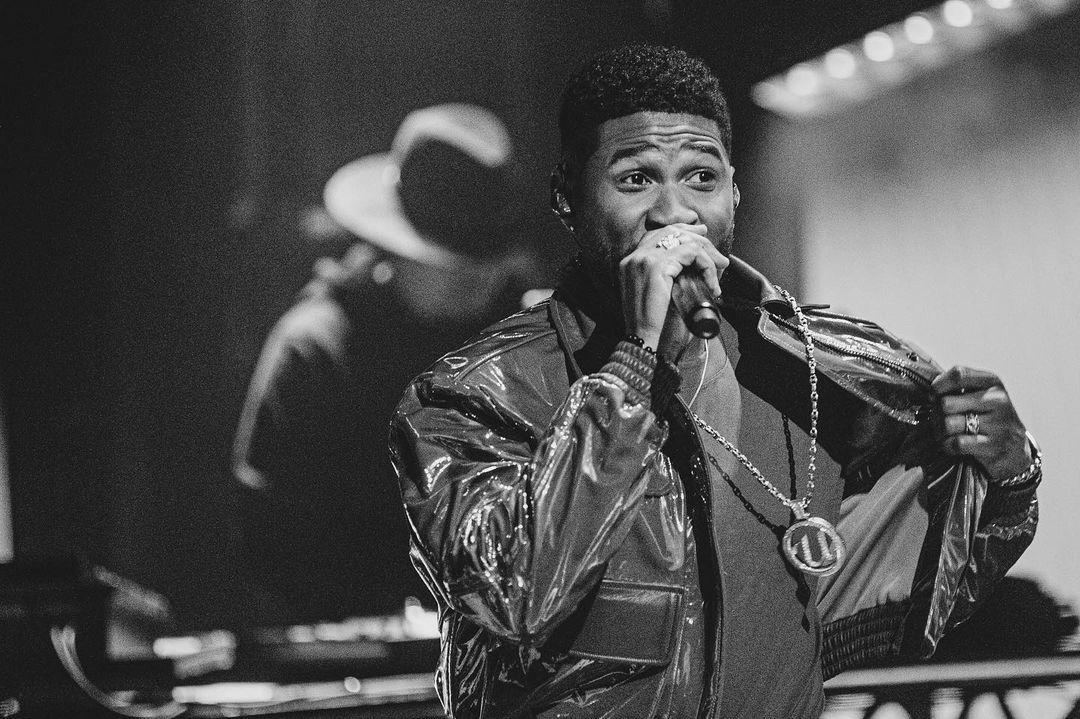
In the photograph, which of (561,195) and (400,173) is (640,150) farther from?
(400,173)

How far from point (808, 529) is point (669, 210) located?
1.34 feet

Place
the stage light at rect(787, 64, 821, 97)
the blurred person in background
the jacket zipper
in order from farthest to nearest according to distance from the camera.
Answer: the stage light at rect(787, 64, 821, 97) → the blurred person in background → the jacket zipper

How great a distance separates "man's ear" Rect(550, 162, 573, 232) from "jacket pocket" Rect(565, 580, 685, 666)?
48cm

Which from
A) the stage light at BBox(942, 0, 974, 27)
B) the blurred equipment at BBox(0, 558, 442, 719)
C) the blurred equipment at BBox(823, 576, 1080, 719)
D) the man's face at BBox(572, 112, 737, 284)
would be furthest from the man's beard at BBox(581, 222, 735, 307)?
the stage light at BBox(942, 0, 974, 27)

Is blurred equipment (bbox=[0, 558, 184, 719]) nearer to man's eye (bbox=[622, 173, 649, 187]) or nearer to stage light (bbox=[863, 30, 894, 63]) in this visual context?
man's eye (bbox=[622, 173, 649, 187])

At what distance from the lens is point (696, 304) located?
3.96ft

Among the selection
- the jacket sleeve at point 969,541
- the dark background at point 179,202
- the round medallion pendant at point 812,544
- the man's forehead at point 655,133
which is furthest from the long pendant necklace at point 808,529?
the dark background at point 179,202

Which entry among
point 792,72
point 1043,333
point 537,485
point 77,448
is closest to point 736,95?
point 792,72

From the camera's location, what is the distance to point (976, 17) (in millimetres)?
3992

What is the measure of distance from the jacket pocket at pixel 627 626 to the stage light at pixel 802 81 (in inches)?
123

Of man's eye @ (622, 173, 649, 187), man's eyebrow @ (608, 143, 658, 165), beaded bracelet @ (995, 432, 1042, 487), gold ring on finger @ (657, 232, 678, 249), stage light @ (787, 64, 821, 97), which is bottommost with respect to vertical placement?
beaded bracelet @ (995, 432, 1042, 487)

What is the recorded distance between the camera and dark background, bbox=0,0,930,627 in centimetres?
400

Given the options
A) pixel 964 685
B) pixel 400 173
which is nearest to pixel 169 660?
pixel 400 173

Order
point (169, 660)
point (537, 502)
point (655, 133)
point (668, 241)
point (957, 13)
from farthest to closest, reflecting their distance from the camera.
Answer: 1. point (957, 13)
2. point (169, 660)
3. point (655, 133)
4. point (668, 241)
5. point (537, 502)
